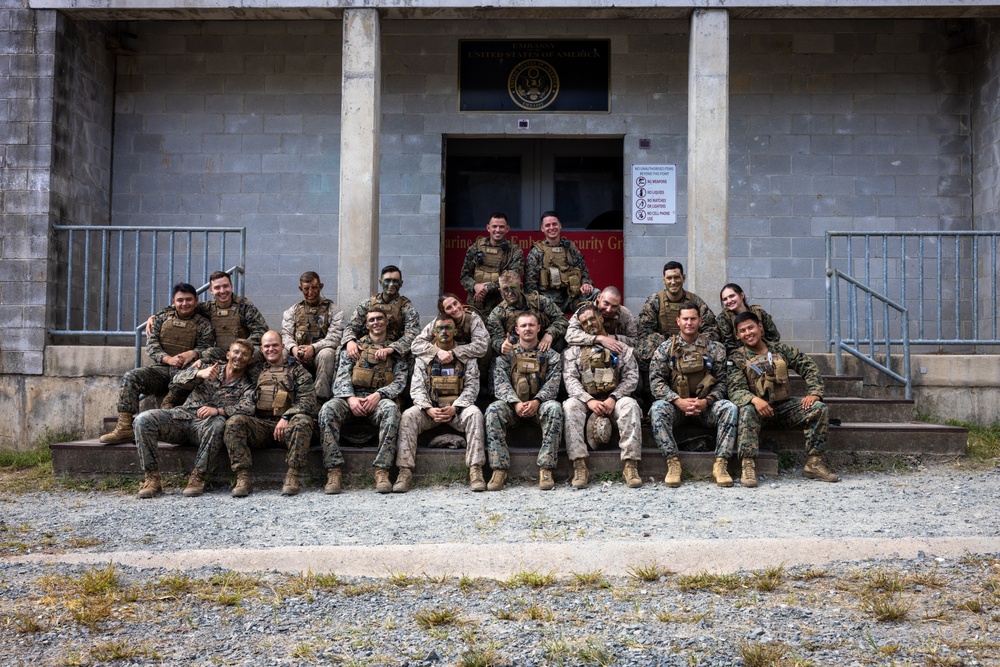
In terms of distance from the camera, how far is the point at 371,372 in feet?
24.4

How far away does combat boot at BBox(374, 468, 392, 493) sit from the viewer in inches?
268

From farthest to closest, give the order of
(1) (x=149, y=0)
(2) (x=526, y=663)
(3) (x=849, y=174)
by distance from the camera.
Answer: (3) (x=849, y=174) < (1) (x=149, y=0) < (2) (x=526, y=663)

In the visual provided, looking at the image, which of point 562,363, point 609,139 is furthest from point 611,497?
point 609,139

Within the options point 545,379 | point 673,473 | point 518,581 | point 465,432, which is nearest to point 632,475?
point 673,473

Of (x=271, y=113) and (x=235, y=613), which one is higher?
(x=271, y=113)

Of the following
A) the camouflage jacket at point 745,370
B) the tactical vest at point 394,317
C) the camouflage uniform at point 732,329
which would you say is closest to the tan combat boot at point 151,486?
the tactical vest at point 394,317

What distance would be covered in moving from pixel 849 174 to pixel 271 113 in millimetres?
6858

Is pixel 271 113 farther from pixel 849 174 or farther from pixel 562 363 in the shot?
pixel 849 174

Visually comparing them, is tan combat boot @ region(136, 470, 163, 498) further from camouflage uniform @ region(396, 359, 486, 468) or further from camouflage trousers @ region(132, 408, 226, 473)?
camouflage uniform @ region(396, 359, 486, 468)

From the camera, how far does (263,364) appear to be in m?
7.57

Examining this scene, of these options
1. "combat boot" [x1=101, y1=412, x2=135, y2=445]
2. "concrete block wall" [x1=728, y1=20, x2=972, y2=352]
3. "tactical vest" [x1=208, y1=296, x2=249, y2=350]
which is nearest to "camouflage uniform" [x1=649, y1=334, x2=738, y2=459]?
"concrete block wall" [x1=728, y1=20, x2=972, y2=352]

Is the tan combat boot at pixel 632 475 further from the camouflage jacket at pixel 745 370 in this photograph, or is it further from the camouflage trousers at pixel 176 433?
the camouflage trousers at pixel 176 433

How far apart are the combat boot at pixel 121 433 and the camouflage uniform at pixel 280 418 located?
44.1 inches

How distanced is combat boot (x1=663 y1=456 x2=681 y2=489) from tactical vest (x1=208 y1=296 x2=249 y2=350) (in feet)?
13.6
